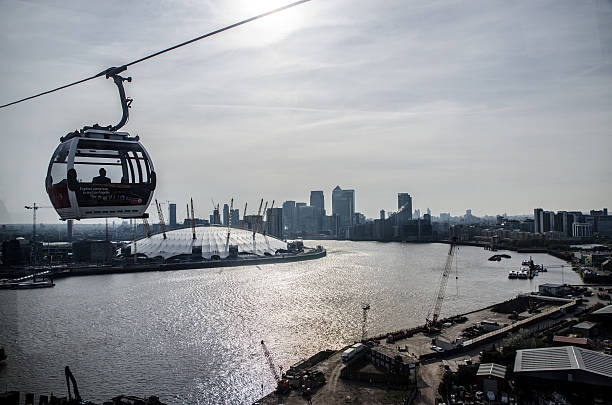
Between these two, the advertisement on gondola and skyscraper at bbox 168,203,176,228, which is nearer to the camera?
the advertisement on gondola

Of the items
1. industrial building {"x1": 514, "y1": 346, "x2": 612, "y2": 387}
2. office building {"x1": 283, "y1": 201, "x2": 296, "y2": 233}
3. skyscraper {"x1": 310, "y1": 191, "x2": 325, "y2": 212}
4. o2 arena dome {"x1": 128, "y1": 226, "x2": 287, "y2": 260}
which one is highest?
skyscraper {"x1": 310, "y1": 191, "x2": 325, "y2": 212}

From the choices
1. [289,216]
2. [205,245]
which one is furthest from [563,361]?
[289,216]

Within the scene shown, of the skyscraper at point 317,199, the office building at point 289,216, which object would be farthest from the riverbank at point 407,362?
the skyscraper at point 317,199

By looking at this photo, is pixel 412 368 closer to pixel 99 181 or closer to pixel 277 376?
pixel 277 376

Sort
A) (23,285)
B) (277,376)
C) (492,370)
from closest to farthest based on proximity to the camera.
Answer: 1. (492,370)
2. (277,376)
3. (23,285)

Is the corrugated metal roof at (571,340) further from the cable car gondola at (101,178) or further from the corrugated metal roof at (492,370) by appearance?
the cable car gondola at (101,178)

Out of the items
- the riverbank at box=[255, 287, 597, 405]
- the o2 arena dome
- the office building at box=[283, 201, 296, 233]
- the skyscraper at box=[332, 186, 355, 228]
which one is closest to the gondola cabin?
the riverbank at box=[255, 287, 597, 405]

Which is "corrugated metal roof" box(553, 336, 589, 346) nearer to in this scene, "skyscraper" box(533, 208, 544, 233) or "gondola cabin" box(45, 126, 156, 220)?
"gondola cabin" box(45, 126, 156, 220)

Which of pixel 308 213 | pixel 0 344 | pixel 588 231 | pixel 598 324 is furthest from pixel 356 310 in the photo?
pixel 308 213
